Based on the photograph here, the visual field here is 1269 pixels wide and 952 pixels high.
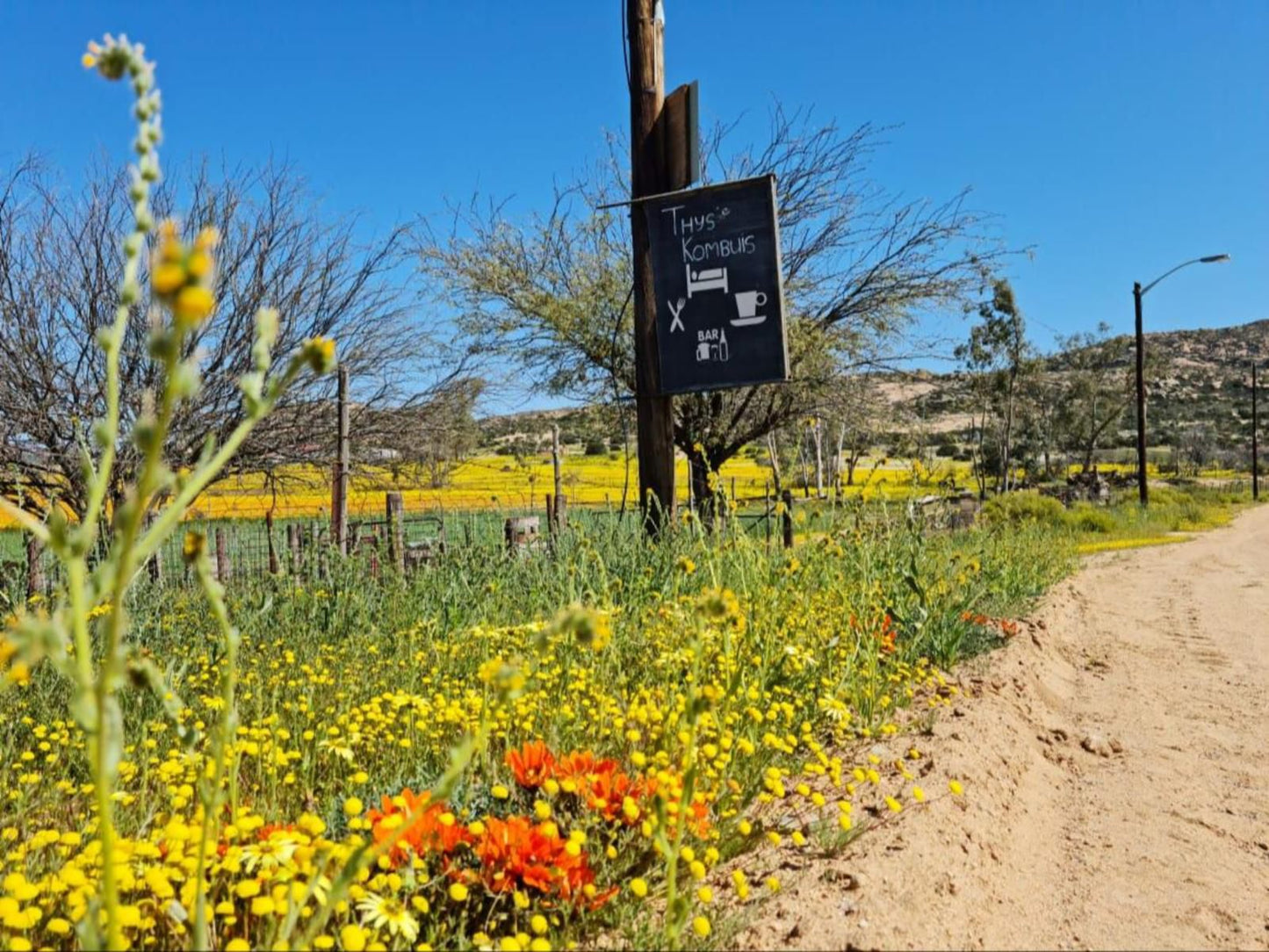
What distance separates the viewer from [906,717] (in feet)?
11.3

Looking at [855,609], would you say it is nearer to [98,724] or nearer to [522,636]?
[522,636]

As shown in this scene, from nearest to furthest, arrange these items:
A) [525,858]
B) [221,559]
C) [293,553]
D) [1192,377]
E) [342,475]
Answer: [525,858]
[293,553]
[342,475]
[221,559]
[1192,377]

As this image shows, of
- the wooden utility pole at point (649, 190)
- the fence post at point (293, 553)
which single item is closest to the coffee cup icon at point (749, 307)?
the wooden utility pole at point (649, 190)

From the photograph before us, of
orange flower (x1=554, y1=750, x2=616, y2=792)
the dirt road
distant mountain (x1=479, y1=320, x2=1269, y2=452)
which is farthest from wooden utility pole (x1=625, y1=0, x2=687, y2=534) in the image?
distant mountain (x1=479, y1=320, x2=1269, y2=452)

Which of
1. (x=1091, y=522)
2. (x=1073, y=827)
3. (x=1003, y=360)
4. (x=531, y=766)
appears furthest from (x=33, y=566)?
(x=1003, y=360)

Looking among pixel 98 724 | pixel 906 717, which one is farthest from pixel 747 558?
pixel 98 724

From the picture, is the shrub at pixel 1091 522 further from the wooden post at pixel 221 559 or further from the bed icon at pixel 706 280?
the wooden post at pixel 221 559

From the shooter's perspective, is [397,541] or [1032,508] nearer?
[397,541]

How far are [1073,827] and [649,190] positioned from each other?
476cm

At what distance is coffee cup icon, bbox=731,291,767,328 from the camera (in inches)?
223

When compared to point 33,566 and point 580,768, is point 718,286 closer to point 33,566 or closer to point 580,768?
point 580,768

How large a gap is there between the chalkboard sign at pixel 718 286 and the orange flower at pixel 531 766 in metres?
3.83

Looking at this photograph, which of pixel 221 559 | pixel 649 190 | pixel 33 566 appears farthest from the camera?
pixel 221 559

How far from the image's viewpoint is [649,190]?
20.2 ft
